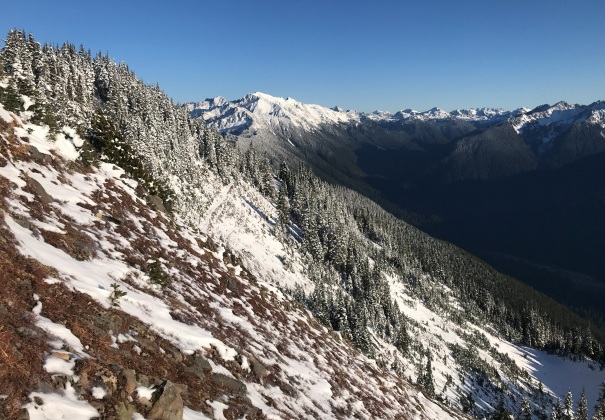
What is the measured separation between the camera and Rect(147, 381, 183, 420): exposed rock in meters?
10.1

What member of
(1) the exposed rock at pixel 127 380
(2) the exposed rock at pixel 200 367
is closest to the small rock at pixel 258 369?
(2) the exposed rock at pixel 200 367

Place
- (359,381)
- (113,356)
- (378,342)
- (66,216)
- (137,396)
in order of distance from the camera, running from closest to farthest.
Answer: (137,396) < (113,356) < (66,216) < (359,381) < (378,342)

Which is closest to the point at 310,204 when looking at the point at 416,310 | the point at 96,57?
the point at 416,310

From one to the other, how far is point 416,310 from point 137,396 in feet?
400

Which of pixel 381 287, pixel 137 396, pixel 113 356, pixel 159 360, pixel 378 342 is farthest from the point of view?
pixel 381 287

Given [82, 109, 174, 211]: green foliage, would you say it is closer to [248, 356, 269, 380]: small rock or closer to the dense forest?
the dense forest

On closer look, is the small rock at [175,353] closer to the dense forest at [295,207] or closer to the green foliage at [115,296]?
the green foliage at [115,296]

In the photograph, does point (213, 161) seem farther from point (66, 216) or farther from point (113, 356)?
point (113, 356)

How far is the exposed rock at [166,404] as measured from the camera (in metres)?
10.1

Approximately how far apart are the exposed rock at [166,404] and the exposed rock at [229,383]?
3679 mm

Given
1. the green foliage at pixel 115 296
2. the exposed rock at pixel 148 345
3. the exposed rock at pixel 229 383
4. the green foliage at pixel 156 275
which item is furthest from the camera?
the green foliage at pixel 156 275

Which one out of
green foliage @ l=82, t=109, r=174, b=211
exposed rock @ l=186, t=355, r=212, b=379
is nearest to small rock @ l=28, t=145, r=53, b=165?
green foliage @ l=82, t=109, r=174, b=211

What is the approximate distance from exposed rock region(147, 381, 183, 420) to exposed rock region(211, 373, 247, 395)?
12.1 ft

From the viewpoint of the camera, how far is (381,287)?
10925 centimetres
